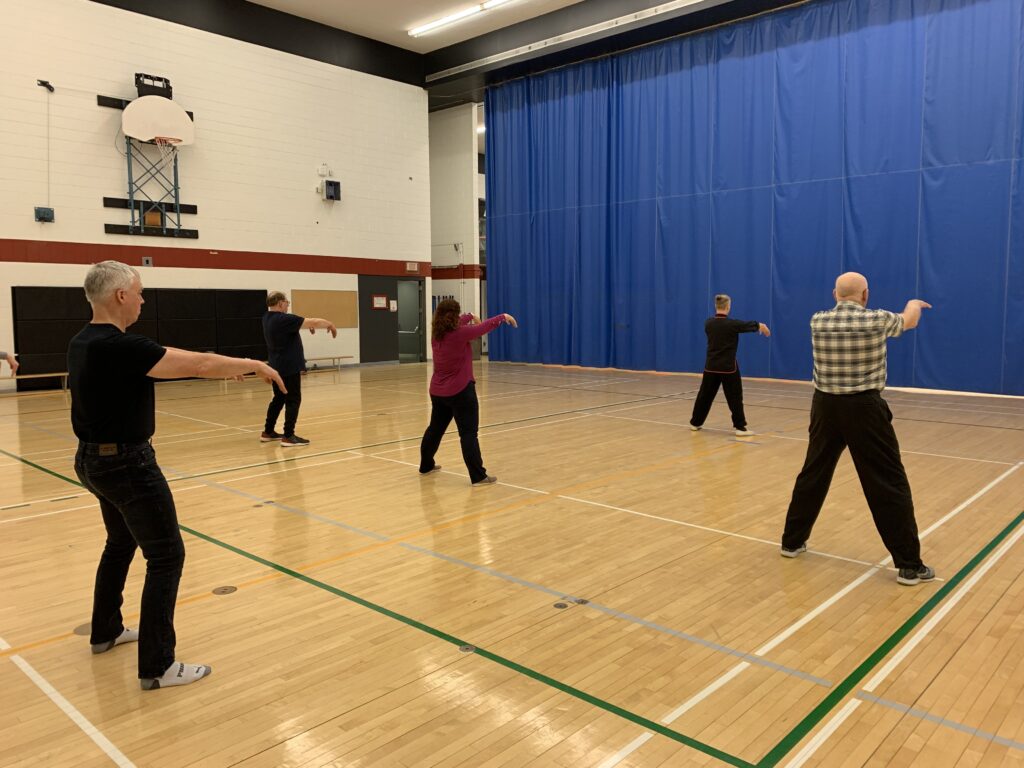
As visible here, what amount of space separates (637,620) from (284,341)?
589 cm

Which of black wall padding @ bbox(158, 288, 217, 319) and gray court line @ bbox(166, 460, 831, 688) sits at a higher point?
black wall padding @ bbox(158, 288, 217, 319)

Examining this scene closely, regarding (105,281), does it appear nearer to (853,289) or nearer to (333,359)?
(853,289)

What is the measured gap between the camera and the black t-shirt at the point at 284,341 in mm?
8477

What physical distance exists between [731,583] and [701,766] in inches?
74.0

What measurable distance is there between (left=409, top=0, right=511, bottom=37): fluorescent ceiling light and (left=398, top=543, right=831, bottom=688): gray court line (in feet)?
48.5

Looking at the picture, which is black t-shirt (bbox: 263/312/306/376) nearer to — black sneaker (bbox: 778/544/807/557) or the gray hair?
the gray hair

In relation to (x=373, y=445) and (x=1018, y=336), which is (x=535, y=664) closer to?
(x=373, y=445)

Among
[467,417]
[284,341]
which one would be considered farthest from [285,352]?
[467,417]

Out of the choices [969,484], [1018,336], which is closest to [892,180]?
[1018,336]

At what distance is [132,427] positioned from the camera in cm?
310

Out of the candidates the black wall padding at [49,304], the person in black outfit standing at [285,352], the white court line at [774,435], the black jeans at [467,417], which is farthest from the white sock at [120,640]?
the black wall padding at [49,304]

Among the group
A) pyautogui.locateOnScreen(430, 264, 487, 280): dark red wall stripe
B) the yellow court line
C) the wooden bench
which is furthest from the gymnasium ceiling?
the yellow court line

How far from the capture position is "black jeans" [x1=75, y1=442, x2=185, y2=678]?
3.09m

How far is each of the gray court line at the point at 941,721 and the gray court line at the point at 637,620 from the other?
181 mm
